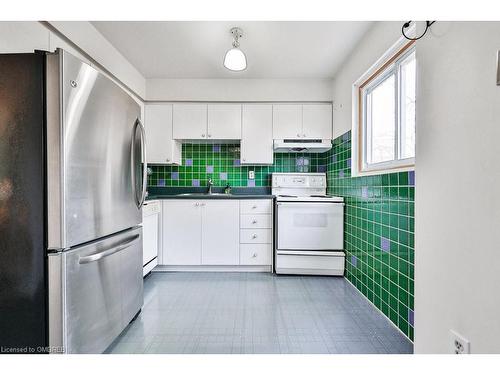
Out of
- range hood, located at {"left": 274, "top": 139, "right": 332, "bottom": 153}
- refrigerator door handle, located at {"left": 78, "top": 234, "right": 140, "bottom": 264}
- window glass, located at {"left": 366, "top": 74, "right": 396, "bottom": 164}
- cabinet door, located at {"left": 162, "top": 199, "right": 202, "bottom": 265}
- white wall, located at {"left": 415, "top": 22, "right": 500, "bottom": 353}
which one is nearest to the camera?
white wall, located at {"left": 415, "top": 22, "right": 500, "bottom": 353}

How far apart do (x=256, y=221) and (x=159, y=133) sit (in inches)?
62.7

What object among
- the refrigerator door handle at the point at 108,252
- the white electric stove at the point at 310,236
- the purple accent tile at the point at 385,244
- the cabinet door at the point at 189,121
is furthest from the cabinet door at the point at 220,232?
the purple accent tile at the point at 385,244

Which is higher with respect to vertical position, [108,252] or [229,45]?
[229,45]

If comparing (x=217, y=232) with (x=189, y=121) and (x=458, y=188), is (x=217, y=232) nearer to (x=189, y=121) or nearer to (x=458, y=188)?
(x=189, y=121)

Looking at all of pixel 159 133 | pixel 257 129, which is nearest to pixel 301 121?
pixel 257 129

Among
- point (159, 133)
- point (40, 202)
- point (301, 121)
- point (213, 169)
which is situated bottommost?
point (40, 202)

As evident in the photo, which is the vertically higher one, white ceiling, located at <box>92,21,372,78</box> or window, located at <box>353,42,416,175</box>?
white ceiling, located at <box>92,21,372,78</box>

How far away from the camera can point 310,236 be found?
2730mm

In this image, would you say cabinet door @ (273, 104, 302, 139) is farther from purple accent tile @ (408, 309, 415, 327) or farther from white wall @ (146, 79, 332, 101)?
purple accent tile @ (408, 309, 415, 327)

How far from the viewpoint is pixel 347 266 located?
2.62 meters

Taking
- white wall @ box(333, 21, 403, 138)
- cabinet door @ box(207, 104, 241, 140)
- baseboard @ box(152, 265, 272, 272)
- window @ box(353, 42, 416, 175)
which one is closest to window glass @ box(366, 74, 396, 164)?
window @ box(353, 42, 416, 175)

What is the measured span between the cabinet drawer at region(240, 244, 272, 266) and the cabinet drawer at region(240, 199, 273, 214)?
1.25ft

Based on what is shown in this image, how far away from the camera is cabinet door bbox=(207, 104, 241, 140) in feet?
10.2

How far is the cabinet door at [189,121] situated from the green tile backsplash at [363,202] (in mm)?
287
